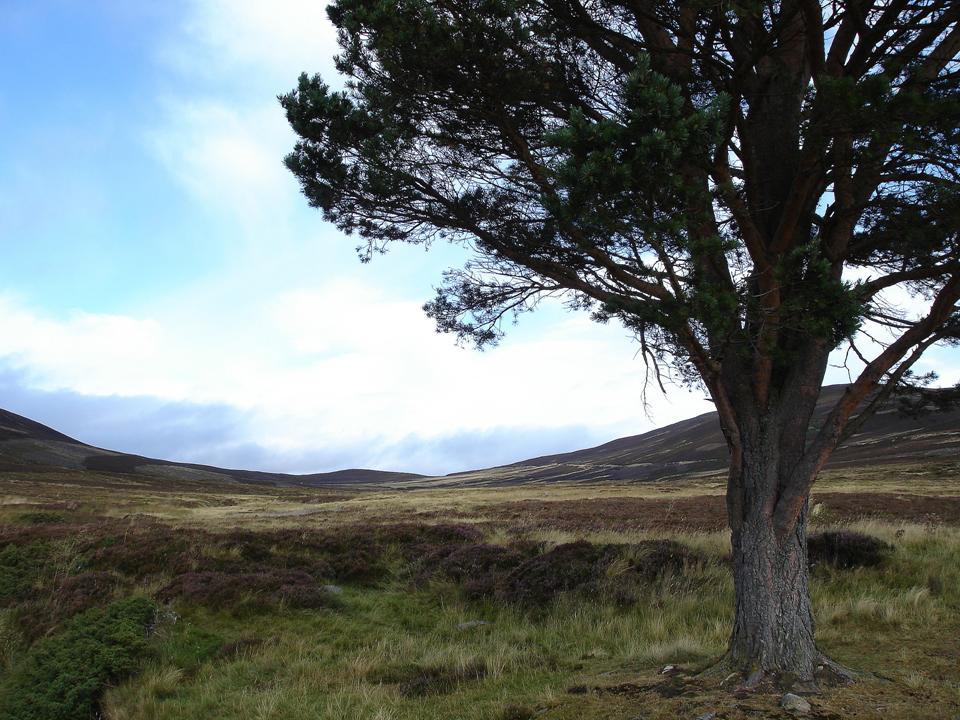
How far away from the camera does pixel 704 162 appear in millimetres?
5535

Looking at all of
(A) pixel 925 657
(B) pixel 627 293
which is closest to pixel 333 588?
(B) pixel 627 293

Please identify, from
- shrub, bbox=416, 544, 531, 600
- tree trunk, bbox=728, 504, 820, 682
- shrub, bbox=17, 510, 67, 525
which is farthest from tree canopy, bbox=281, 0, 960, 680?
shrub, bbox=17, 510, 67, 525

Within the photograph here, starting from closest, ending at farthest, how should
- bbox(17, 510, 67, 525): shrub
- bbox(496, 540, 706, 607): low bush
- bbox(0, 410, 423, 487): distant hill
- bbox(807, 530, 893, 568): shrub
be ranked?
1. bbox(496, 540, 706, 607): low bush
2. bbox(807, 530, 893, 568): shrub
3. bbox(17, 510, 67, 525): shrub
4. bbox(0, 410, 423, 487): distant hill

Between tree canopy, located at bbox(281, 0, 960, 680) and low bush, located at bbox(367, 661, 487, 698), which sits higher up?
tree canopy, located at bbox(281, 0, 960, 680)

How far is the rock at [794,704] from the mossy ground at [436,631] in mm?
101

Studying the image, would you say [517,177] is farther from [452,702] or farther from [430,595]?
[430,595]

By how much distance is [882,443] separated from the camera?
88.9m

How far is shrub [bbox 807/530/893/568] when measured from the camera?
10992mm

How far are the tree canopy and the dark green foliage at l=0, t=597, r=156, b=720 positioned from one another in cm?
629

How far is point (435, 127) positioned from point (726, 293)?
14.6ft

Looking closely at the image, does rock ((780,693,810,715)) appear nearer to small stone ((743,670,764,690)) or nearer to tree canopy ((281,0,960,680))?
small stone ((743,670,764,690))

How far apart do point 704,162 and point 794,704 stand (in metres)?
4.72

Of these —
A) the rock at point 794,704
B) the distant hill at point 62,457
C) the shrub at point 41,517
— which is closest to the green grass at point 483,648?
the rock at point 794,704

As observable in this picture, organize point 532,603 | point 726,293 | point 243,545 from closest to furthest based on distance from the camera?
point 726,293
point 532,603
point 243,545
